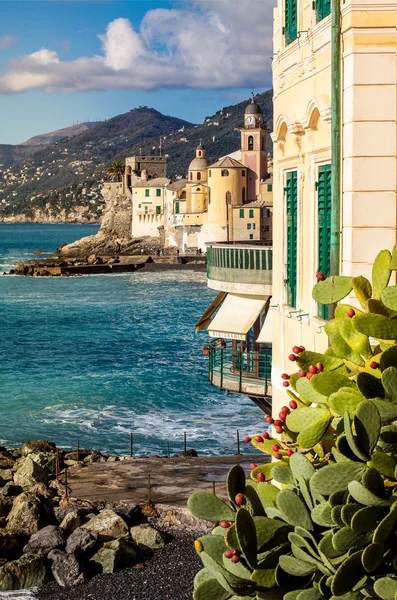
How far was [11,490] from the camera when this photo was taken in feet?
60.3

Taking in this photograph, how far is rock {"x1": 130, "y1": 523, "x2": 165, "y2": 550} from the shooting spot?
1561 cm

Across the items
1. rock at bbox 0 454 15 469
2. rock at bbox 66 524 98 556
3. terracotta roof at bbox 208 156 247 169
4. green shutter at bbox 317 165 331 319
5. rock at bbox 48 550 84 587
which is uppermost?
terracotta roof at bbox 208 156 247 169

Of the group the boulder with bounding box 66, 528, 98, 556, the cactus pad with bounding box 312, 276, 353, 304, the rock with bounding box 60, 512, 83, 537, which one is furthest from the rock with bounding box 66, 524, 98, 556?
the cactus pad with bounding box 312, 276, 353, 304

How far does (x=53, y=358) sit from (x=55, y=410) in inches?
526

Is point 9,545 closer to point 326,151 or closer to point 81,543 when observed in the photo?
point 81,543

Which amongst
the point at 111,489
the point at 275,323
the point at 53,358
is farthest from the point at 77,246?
the point at 275,323

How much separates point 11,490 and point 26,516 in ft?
7.83

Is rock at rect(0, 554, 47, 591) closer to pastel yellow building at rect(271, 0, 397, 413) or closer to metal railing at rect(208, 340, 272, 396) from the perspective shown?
metal railing at rect(208, 340, 272, 396)

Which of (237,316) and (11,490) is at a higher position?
(237,316)

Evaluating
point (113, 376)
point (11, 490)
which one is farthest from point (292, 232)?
point (113, 376)

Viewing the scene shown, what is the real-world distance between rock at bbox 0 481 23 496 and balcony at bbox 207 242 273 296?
6.34m

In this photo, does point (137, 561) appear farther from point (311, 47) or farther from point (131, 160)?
point (131, 160)

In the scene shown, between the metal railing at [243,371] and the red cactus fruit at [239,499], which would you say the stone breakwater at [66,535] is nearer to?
the metal railing at [243,371]

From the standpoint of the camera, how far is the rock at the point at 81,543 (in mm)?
14914
